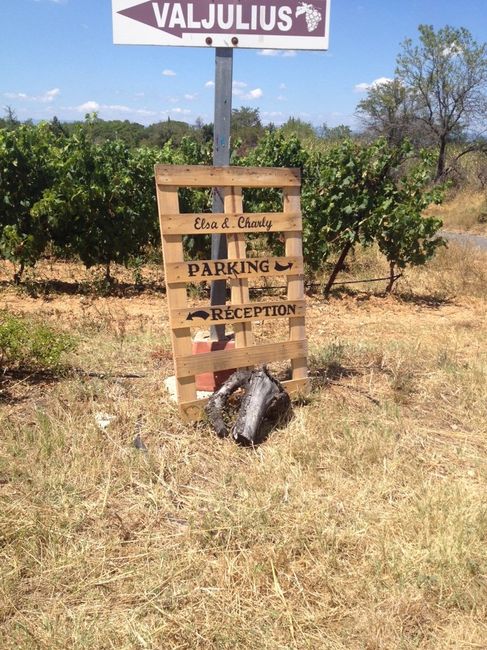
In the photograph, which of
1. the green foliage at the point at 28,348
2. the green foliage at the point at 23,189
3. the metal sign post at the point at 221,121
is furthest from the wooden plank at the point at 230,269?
the green foliage at the point at 23,189

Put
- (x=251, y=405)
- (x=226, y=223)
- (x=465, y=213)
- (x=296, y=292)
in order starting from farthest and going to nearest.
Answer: (x=465, y=213) → (x=296, y=292) → (x=226, y=223) → (x=251, y=405)

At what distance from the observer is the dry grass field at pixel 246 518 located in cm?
219

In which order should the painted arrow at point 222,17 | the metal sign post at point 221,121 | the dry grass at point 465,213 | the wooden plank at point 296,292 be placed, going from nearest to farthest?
the painted arrow at point 222,17 → the metal sign post at point 221,121 → the wooden plank at point 296,292 → the dry grass at point 465,213

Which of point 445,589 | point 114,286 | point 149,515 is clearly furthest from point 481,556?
point 114,286

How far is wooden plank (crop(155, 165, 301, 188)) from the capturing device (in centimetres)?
345

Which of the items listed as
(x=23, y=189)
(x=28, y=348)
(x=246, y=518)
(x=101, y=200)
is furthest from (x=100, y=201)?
(x=246, y=518)

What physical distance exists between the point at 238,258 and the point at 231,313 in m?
0.36

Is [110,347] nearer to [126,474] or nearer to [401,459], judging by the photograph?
[126,474]

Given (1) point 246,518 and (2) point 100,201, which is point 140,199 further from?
(1) point 246,518

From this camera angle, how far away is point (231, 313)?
373 centimetres

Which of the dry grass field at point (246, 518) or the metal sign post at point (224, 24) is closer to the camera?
the dry grass field at point (246, 518)

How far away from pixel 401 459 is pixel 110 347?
279 cm

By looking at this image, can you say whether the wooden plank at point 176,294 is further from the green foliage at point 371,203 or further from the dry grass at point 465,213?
the dry grass at point 465,213

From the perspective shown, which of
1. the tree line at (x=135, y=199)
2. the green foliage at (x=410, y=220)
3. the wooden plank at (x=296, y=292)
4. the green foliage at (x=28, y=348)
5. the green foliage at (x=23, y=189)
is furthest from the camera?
the green foliage at (x=410, y=220)
